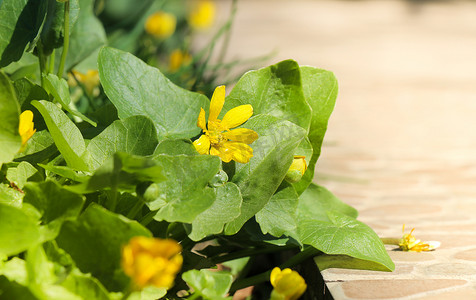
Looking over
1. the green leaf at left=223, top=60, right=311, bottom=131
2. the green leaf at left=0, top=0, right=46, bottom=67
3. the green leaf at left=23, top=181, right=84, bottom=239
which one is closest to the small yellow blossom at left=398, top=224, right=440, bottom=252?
the green leaf at left=223, top=60, right=311, bottom=131

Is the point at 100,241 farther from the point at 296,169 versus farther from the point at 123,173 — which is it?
the point at 296,169

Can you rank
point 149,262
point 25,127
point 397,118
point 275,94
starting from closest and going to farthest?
1. point 149,262
2. point 25,127
3. point 275,94
4. point 397,118

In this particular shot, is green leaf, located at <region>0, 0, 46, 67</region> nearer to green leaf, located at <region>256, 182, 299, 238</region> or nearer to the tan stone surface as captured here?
green leaf, located at <region>256, 182, 299, 238</region>

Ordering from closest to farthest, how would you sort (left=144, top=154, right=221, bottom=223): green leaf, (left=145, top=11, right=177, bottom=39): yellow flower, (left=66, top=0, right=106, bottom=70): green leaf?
(left=144, top=154, right=221, bottom=223): green leaf
(left=66, top=0, right=106, bottom=70): green leaf
(left=145, top=11, right=177, bottom=39): yellow flower

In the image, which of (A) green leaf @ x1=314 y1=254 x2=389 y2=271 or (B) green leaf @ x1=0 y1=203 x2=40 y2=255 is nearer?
(B) green leaf @ x1=0 y1=203 x2=40 y2=255

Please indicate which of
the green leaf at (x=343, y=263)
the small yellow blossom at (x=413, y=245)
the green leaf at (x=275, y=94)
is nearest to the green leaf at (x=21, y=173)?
the green leaf at (x=275, y=94)

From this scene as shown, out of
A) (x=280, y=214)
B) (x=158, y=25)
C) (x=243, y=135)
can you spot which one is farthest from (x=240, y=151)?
(x=158, y=25)
